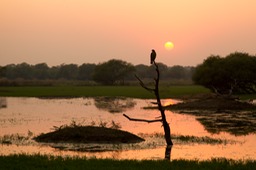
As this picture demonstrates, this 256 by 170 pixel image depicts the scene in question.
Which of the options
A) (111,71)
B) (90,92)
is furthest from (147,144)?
(111,71)

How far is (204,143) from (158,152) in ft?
12.8

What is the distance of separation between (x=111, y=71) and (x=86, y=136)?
120685mm

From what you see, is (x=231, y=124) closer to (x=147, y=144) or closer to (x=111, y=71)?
(x=147, y=144)

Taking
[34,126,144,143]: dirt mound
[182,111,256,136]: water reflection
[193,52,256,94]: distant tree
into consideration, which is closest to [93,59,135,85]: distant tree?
[193,52,256,94]: distant tree

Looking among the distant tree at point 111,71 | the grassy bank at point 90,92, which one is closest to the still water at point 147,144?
the grassy bank at point 90,92

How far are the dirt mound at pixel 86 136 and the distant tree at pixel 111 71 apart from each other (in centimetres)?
11732

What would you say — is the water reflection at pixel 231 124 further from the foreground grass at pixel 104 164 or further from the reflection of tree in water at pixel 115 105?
the foreground grass at pixel 104 164

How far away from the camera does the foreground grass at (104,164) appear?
15.1 metres

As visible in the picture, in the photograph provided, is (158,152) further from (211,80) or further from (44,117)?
(211,80)

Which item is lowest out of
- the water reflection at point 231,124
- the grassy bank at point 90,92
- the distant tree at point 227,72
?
the water reflection at point 231,124

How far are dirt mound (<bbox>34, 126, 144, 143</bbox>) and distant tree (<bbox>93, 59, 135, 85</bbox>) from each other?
385ft

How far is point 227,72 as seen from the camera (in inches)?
2482

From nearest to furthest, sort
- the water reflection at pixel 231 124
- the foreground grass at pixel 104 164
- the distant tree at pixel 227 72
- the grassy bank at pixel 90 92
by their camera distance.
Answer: the foreground grass at pixel 104 164 < the water reflection at pixel 231 124 < the distant tree at pixel 227 72 < the grassy bank at pixel 90 92

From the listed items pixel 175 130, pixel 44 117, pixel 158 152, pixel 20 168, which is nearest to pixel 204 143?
pixel 158 152
